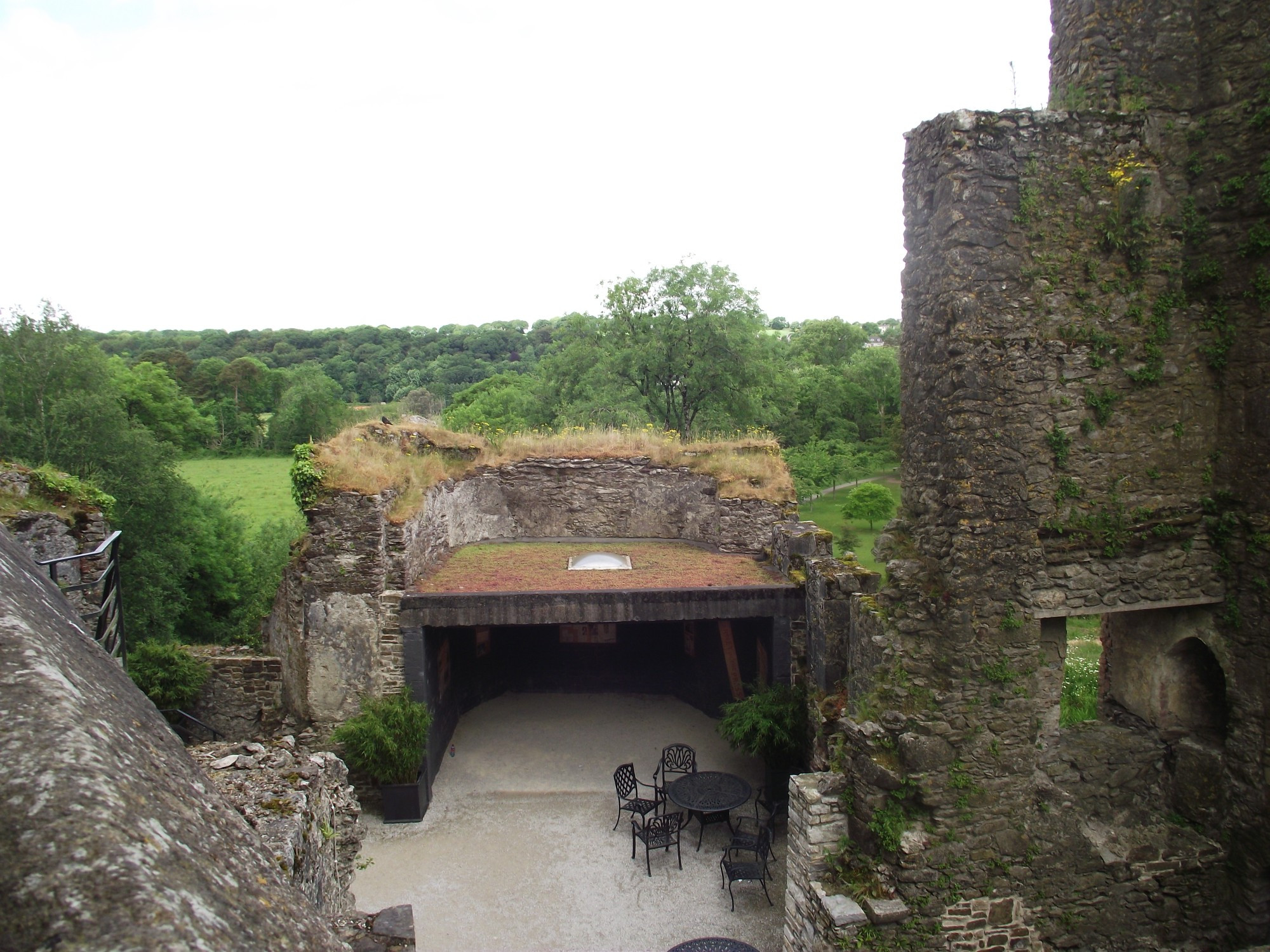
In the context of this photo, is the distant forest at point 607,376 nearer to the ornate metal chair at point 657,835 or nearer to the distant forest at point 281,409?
the distant forest at point 281,409

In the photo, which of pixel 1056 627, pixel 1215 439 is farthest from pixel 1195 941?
pixel 1215 439

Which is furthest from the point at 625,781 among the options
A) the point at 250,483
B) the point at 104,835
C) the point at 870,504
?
the point at 250,483

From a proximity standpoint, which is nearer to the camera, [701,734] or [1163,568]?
[1163,568]

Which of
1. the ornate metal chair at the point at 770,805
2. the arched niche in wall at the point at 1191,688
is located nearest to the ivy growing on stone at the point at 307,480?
the ornate metal chair at the point at 770,805

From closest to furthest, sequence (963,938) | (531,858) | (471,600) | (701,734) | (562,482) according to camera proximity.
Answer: (963,938)
(531,858)
(471,600)
(701,734)
(562,482)

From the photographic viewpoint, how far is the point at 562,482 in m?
17.0

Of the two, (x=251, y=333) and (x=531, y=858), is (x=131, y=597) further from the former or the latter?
(x=251, y=333)

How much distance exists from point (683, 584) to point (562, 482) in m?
5.32

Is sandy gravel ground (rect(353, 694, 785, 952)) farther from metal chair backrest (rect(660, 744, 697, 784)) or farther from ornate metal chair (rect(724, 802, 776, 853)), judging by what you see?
metal chair backrest (rect(660, 744, 697, 784))

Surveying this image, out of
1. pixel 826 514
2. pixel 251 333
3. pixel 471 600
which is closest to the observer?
pixel 471 600

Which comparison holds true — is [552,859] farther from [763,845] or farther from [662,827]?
[763,845]

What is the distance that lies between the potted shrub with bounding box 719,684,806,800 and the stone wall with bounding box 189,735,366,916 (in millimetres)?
5920

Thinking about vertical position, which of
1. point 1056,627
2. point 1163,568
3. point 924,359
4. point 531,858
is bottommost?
point 531,858

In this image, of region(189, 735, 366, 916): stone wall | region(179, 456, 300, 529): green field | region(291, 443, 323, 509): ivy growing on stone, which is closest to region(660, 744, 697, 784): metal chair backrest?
region(189, 735, 366, 916): stone wall
